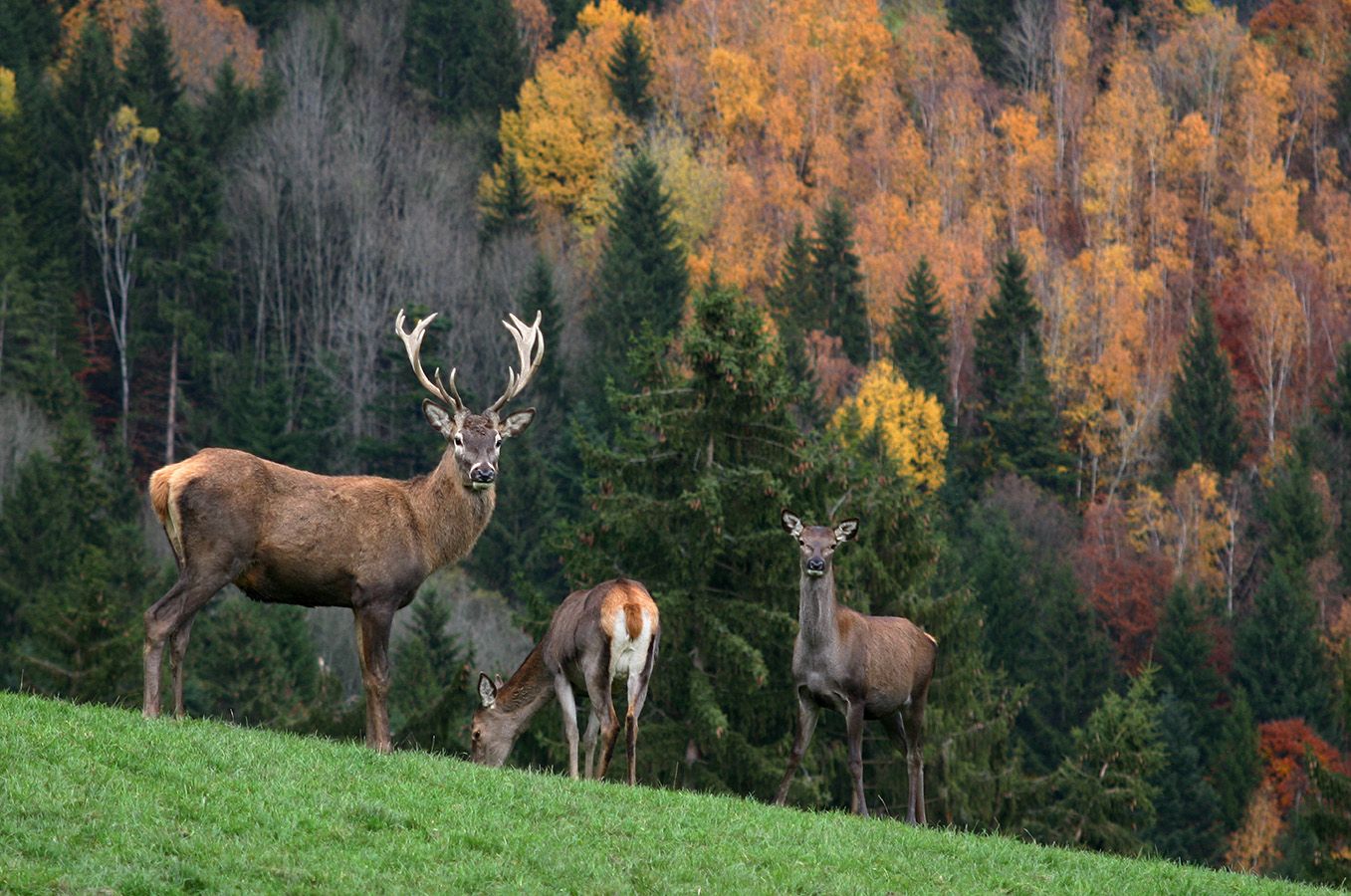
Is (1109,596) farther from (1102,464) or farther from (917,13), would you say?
(917,13)

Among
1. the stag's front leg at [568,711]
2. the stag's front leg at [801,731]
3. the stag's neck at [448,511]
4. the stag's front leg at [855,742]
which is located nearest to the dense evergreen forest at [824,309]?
the stag's front leg at [568,711]

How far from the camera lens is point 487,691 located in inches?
767

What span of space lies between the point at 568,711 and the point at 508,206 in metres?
89.0

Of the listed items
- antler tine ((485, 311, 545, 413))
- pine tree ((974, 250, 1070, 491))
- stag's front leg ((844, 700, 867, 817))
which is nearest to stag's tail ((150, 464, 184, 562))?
antler tine ((485, 311, 545, 413))

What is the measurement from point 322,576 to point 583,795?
2954 millimetres

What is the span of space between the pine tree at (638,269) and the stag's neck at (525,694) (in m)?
70.0

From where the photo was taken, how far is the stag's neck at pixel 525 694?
1914 cm

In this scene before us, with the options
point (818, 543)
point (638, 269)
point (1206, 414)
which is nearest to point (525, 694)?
point (818, 543)

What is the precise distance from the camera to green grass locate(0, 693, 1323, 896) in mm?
11781

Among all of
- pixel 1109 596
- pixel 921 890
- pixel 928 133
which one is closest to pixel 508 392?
pixel 921 890

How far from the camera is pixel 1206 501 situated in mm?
96000

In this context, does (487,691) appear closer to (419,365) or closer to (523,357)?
(523,357)

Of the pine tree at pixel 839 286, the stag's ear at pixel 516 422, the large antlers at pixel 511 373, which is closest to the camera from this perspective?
the large antlers at pixel 511 373

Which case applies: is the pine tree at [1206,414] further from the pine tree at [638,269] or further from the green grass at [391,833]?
the green grass at [391,833]
